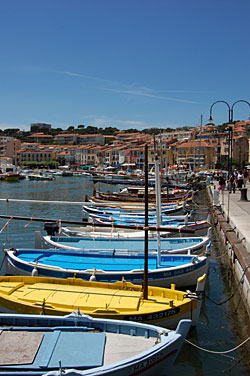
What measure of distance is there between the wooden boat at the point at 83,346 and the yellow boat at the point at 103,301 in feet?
3.29

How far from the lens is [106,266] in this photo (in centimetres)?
1327

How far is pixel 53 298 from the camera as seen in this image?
9.75 meters

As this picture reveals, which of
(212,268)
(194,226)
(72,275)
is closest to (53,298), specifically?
(72,275)

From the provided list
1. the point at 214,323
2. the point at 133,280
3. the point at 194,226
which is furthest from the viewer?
the point at 194,226

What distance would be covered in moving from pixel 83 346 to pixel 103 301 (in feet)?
8.24

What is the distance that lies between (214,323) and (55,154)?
154 meters

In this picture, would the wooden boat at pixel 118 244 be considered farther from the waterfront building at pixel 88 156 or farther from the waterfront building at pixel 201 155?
the waterfront building at pixel 88 156

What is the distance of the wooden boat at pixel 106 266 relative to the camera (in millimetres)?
12148

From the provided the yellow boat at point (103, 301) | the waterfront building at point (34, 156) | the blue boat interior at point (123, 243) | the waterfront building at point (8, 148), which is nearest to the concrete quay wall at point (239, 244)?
the blue boat interior at point (123, 243)

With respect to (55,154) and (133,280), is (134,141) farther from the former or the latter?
(133,280)

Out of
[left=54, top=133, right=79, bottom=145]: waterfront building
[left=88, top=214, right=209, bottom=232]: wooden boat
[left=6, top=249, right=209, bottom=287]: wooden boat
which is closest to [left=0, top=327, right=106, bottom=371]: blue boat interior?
[left=6, top=249, right=209, bottom=287]: wooden boat

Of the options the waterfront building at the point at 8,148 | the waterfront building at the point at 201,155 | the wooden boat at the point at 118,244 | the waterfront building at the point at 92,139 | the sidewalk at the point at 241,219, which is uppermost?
the waterfront building at the point at 92,139

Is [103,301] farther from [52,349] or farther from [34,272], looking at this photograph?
[34,272]

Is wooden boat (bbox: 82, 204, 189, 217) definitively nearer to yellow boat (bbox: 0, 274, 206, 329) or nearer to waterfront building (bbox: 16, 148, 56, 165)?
yellow boat (bbox: 0, 274, 206, 329)
